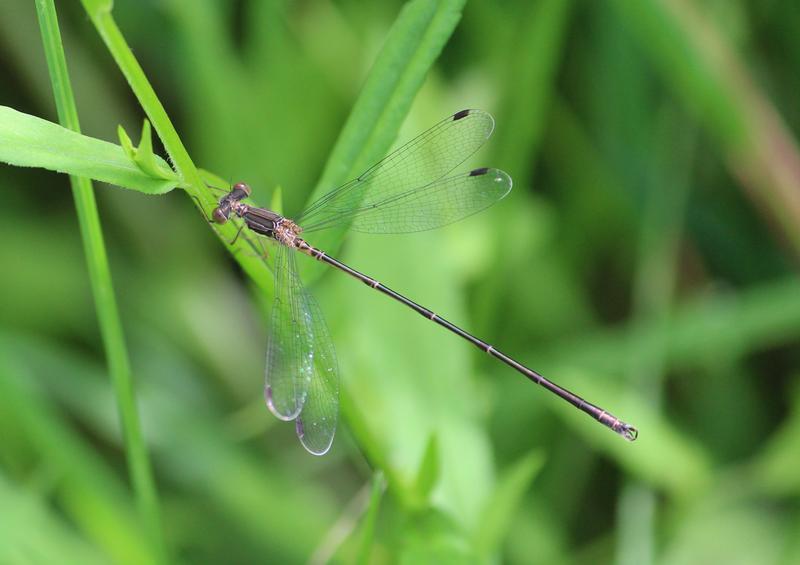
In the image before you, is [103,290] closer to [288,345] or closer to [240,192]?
[288,345]

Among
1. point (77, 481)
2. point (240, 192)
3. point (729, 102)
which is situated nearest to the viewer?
point (240, 192)

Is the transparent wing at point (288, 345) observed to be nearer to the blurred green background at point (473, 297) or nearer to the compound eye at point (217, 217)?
the compound eye at point (217, 217)

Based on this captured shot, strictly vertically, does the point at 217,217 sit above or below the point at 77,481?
above

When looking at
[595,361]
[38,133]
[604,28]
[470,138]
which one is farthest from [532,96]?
[38,133]

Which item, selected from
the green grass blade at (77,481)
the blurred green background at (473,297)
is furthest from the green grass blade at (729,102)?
the green grass blade at (77,481)

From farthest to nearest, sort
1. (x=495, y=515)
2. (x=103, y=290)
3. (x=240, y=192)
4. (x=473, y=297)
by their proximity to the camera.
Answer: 1. (x=473, y=297)
2. (x=240, y=192)
3. (x=495, y=515)
4. (x=103, y=290)

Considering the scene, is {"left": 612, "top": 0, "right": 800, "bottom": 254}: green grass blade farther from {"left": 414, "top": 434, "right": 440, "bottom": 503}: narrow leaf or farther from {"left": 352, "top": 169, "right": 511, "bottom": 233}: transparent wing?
{"left": 414, "top": 434, "right": 440, "bottom": 503}: narrow leaf

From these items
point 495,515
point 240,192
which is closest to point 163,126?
point 240,192
